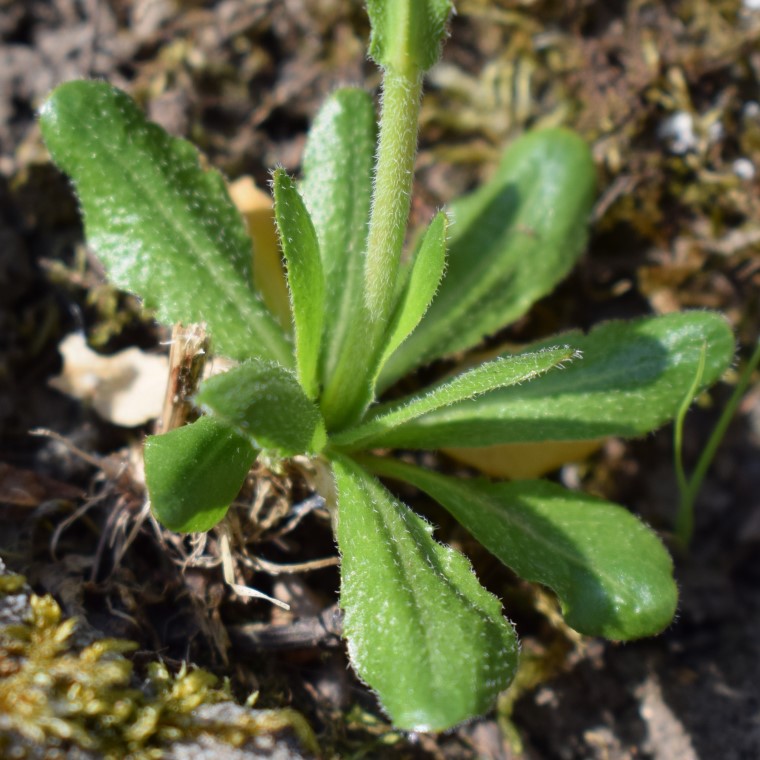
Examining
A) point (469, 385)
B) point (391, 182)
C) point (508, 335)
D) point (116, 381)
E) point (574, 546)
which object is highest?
point (391, 182)

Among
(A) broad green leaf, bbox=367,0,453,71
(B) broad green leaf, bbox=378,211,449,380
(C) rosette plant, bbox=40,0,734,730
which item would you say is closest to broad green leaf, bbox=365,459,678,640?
(C) rosette plant, bbox=40,0,734,730

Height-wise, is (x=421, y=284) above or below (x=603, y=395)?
above

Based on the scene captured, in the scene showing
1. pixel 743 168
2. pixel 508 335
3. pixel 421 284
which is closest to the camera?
pixel 421 284

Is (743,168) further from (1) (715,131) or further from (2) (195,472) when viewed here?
(2) (195,472)

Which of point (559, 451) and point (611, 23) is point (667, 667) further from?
point (611, 23)

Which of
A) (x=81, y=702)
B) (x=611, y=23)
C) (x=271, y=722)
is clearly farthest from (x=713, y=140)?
(x=81, y=702)

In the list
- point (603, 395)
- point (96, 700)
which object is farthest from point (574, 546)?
point (96, 700)

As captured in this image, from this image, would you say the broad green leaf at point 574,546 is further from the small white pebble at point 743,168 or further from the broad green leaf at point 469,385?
the small white pebble at point 743,168
